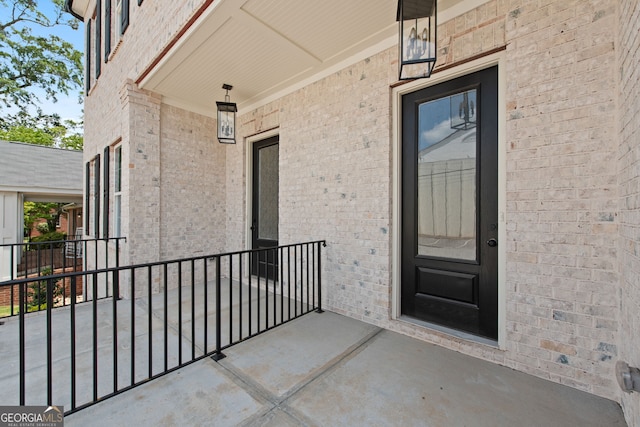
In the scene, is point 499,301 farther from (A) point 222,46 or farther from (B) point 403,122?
(A) point 222,46

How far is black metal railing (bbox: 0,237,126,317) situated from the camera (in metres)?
3.45

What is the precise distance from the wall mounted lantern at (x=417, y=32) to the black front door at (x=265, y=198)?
8.29ft

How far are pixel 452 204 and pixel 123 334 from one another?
3.37 m

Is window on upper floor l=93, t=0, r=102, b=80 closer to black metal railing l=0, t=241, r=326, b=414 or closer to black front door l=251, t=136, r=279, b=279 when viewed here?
black front door l=251, t=136, r=279, b=279

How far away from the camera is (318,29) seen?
8.55ft

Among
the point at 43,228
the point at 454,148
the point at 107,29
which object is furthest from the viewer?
the point at 43,228

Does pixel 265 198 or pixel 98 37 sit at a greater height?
pixel 98 37

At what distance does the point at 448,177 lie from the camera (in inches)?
95.7

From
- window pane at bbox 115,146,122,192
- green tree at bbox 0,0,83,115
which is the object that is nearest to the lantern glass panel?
window pane at bbox 115,146,122,192

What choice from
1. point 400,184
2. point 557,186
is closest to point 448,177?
point 400,184

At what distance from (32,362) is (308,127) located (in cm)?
342

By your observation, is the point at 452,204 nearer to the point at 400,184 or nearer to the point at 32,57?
the point at 400,184

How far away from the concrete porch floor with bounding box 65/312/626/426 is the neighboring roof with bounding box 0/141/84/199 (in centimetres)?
1043

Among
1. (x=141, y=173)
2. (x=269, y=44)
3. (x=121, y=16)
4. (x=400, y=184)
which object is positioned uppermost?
(x=121, y=16)
